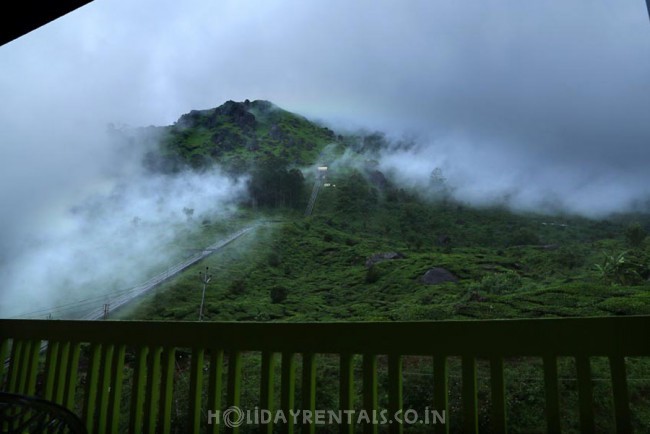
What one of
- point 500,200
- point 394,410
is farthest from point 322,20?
point 394,410

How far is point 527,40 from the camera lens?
1728 cm

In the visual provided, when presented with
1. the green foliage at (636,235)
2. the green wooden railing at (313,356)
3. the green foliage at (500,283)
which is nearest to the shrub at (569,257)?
the green foliage at (636,235)

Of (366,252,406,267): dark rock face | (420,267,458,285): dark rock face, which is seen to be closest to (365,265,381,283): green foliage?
(366,252,406,267): dark rock face

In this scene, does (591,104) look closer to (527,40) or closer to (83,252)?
(527,40)

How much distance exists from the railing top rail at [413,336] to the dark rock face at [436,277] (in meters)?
11.9

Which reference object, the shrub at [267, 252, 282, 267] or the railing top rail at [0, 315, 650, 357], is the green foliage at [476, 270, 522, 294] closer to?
the shrub at [267, 252, 282, 267]

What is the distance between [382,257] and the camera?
1531 centimetres

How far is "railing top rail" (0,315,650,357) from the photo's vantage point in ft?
2.50

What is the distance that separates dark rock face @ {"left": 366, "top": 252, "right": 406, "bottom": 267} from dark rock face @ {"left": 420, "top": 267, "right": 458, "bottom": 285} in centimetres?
214

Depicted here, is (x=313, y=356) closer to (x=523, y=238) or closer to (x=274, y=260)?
(x=274, y=260)

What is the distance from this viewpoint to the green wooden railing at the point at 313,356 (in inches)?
30.9

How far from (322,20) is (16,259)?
18140 mm

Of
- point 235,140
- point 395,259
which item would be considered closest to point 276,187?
point 235,140

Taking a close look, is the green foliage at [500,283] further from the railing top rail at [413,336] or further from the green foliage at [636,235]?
the railing top rail at [413,336]
